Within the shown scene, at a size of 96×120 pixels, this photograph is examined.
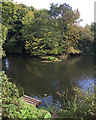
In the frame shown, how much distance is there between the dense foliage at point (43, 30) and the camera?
25.3m

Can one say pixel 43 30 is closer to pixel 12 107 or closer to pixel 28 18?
pixel 28 18

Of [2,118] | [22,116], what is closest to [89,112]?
[22,116]

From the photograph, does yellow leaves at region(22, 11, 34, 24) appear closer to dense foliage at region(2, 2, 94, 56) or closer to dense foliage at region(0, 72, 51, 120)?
dense foliage at region(2, 2, 94, 56)

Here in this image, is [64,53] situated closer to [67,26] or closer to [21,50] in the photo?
[67,26]

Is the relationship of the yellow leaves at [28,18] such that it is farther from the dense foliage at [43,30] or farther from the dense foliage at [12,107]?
the dense foliage at [12,107]

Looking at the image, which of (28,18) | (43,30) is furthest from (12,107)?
(28,18)

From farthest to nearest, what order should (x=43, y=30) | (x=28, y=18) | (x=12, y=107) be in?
(x=28, y=18)
(x=43, y=30)
(x=12, y=107)

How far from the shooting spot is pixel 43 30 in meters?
25.2

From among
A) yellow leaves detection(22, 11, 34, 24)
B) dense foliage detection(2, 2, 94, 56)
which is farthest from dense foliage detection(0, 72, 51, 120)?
yellow leaves detection(22, 11, 34, 24)

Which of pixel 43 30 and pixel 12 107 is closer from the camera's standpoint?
pixel 12 107

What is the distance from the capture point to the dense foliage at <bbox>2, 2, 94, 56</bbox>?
83.0 ft

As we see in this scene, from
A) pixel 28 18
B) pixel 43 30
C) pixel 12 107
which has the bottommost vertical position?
pixel 12 107

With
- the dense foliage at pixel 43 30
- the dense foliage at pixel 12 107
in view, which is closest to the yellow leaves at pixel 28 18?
the dense foliage at pixel 43 30

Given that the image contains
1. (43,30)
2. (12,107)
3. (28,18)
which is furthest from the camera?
(28,18)
